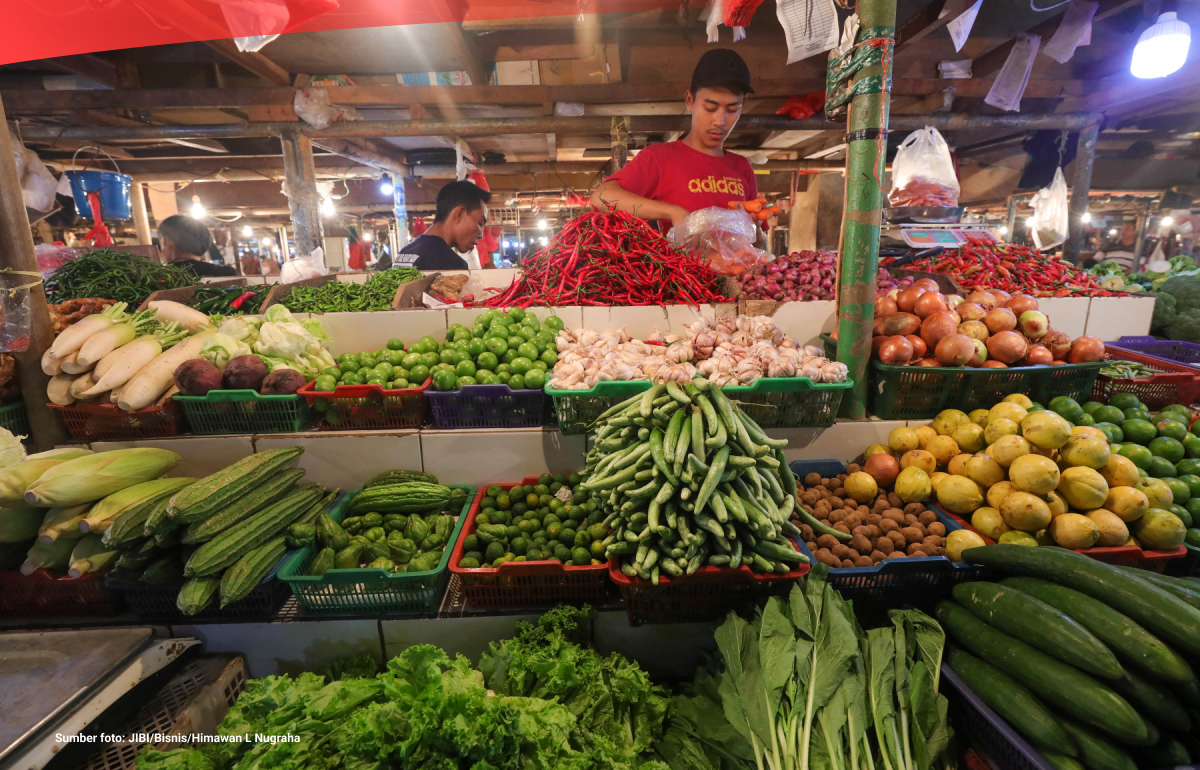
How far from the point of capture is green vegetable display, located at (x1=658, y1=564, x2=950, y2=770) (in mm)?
1611

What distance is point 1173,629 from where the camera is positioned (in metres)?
1.50

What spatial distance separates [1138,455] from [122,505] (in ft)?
15.4

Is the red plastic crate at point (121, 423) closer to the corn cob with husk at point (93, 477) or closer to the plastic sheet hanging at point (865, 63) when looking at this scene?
the corn cob with husk at point (93, 477)

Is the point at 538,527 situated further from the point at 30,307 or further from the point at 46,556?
the point at 30,307

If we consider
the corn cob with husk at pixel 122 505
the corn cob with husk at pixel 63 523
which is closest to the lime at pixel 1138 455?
the corn cob with husk at pixel 122 505

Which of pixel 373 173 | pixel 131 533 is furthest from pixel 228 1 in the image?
pixel 373 173

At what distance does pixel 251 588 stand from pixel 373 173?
37.9ft

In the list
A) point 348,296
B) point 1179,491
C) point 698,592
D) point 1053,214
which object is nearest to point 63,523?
point 348,296

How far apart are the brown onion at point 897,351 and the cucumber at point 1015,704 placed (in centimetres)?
143

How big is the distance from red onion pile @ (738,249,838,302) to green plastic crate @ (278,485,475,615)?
2530mm

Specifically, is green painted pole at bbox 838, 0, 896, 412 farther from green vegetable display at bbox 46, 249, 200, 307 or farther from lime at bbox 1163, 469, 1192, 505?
green vegetable display at bbox 46, 249, 200, 307

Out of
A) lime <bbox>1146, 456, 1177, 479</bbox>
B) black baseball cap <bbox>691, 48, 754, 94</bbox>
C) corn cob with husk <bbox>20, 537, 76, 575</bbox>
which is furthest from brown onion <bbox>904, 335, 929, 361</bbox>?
corn cob with husk <bbox>20, 537, 76, 575</bbox>

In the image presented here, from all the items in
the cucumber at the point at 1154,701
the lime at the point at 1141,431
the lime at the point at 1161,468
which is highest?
the lime at the point at 1141,431

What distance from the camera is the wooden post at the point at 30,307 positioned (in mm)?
2621
